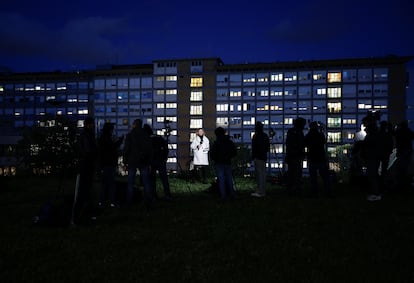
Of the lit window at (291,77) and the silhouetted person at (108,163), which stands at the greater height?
the lit window at (291,77)

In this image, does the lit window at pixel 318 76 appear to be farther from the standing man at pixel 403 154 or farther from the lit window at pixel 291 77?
the standing man at pixel 403 154

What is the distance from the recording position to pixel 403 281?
13.8 feet

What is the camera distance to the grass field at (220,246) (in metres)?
4.52

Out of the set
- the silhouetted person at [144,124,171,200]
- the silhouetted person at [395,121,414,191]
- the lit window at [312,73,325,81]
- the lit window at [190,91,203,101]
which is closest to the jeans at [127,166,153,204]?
the silhouetted person at [144,124,171,200]

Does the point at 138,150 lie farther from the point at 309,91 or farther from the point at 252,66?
the point at 252,66

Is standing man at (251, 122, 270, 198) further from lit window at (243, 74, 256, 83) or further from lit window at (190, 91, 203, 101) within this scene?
lit window at (190, 91, 203, 101)

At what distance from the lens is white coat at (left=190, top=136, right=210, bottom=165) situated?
16.1m

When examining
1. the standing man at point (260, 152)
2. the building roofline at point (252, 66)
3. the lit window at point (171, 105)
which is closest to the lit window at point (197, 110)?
the lit window at point (171, 105)

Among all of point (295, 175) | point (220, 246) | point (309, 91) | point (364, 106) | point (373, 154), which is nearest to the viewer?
point (220, 246)

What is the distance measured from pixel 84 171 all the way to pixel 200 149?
8.82 m

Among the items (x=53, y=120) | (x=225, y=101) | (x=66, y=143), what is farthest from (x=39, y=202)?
(x=225, y=101)

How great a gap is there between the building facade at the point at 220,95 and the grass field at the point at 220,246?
84428 millimetres

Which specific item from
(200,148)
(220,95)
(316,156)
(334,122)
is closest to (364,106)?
(334,122)

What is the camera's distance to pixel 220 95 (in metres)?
102
